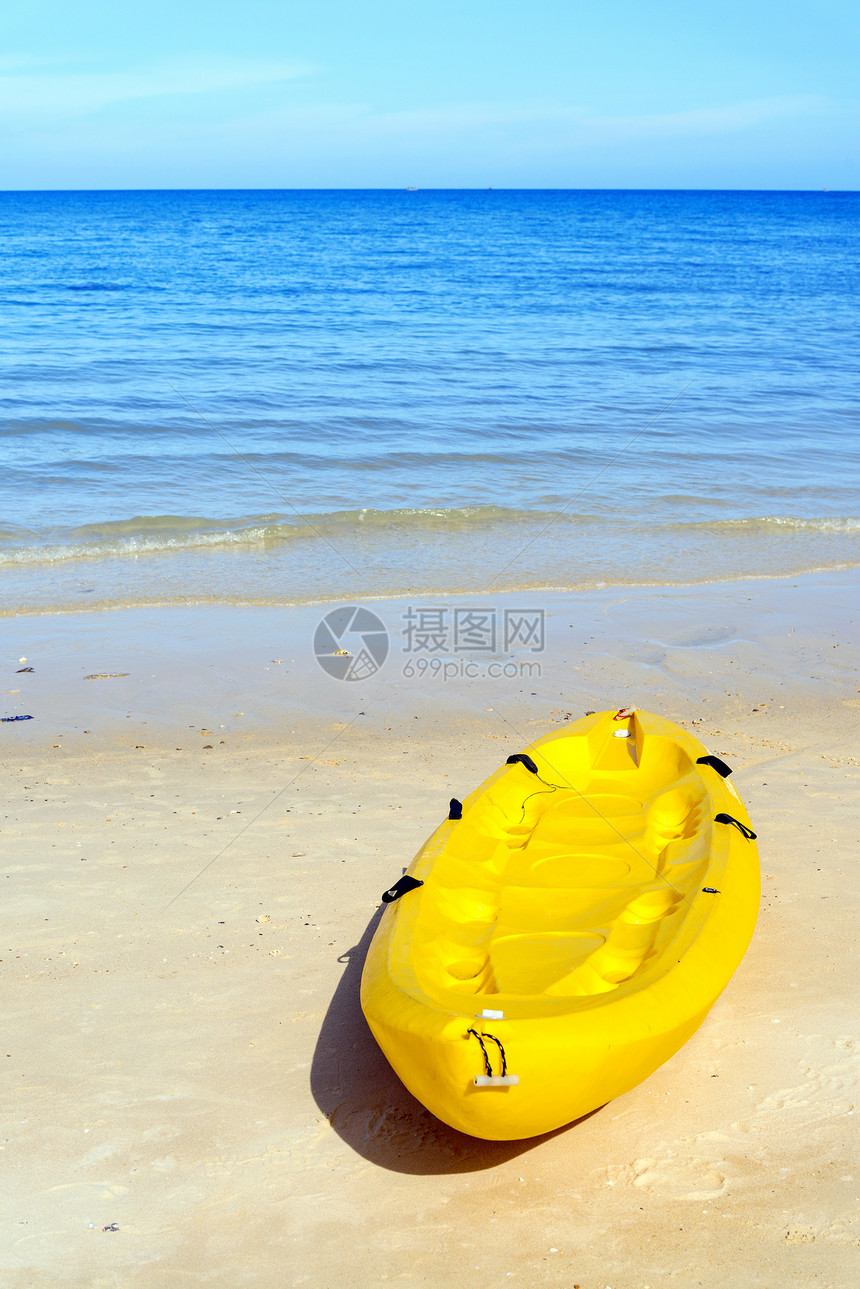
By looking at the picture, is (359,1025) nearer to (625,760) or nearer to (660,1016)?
(660,1016)

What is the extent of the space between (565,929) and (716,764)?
1.33m

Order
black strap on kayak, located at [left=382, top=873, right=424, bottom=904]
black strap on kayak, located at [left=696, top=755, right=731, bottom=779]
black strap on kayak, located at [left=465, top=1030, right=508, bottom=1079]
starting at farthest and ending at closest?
black strap on kayak, located at [left=696, top=755, right=731, bottom=779]
black strap on kayak, located at [left=382, top=873, right=424, bottom=904]
black strap on kayak, located at [left=465, top=1030, right=508, bottom=1079]

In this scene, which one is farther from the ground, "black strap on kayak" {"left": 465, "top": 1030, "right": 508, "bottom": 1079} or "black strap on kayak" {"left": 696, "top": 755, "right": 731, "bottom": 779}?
"black strap on kayak" {"left": 696, "top": 755, "right": 731, "bottom": 779}

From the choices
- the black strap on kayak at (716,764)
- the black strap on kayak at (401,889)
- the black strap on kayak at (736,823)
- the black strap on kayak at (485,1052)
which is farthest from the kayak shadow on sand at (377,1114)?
the black strap on kayak at (716,764)

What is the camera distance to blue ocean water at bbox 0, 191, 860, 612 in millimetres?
9344

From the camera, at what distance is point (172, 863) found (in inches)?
177

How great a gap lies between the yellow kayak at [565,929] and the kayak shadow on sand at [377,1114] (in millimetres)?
330

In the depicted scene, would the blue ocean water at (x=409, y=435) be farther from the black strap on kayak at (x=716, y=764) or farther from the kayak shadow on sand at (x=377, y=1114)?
the kayak shadow on sand at (x=377, y=1114)

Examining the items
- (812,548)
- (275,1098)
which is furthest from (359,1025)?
(812,548)

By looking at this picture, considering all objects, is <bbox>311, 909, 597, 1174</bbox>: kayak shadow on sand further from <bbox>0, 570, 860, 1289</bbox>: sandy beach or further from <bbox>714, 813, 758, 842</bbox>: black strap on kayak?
<bbox>714, 813, 758, 842</bbox>: black strap on kayak

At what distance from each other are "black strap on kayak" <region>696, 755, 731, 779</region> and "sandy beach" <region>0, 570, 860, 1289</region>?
548mm

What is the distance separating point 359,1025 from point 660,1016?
1261 mm

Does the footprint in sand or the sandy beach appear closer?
the sandy beach

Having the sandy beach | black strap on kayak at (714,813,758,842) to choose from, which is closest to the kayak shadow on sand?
the sandy beach
